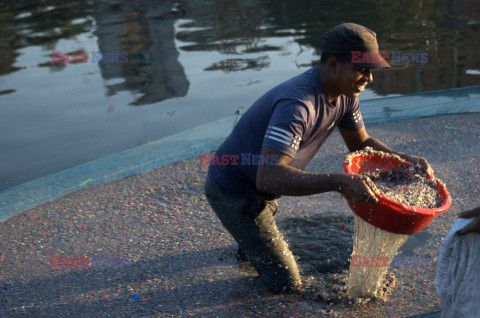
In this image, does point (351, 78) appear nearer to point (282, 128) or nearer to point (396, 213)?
point (282, 128)

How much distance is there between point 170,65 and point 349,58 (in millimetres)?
5831

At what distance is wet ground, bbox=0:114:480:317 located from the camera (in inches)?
108

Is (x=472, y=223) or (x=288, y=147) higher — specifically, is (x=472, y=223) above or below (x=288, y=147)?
below

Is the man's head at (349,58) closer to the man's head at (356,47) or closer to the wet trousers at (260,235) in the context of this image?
the man's head at (356,47)

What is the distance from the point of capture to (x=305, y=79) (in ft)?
8.10

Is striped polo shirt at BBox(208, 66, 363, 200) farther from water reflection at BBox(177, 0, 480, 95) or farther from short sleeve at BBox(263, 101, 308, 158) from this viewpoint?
water reflection at BBox(177, 0, 480, 95)

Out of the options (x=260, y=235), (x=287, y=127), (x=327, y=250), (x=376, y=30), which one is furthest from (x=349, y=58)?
(x=376, y=30)

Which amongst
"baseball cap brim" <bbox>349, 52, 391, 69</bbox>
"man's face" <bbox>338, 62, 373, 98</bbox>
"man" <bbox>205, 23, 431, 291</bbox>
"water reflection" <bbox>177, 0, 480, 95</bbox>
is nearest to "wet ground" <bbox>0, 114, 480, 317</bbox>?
"man" <bbox>205, 23, 431, 291</bbox>

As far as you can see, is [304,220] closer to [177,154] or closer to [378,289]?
[378,289]

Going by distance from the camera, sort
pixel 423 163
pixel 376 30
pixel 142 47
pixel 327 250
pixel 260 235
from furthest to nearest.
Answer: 1. pixel 142 47
2. pixel 376 30
3. pixel 327 250
4. pixel 260 235
5. pixel 423 163

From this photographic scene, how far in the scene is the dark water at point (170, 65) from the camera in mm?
5859

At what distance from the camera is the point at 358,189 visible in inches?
86.3

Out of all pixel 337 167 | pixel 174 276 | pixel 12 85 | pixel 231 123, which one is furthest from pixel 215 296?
pixel 12 85

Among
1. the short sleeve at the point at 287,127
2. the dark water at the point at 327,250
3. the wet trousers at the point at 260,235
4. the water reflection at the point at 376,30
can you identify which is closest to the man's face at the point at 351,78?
the short sleeve at the point at 287,127
